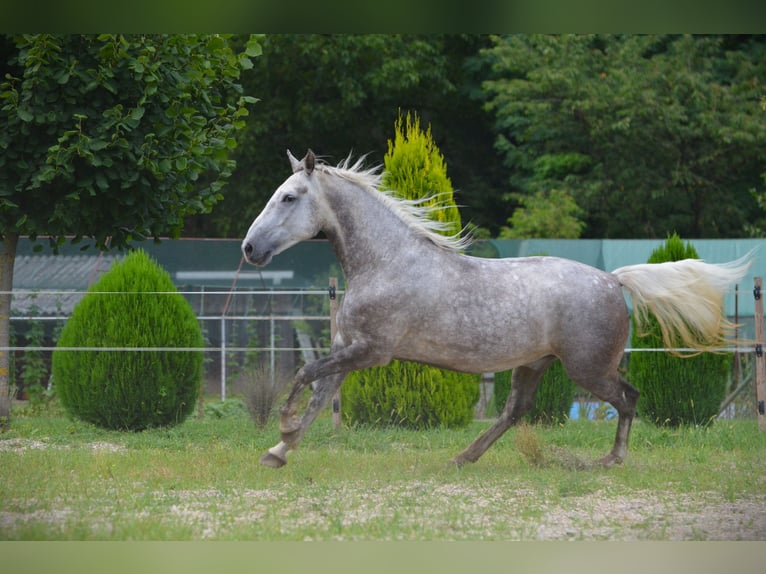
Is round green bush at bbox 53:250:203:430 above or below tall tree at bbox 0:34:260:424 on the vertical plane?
below

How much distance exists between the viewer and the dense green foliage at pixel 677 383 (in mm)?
8680

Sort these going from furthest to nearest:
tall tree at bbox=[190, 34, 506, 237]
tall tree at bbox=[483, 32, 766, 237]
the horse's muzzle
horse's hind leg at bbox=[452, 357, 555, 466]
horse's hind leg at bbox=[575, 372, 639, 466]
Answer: tall tree at bbox=[190, 34, 506, 237] < tall tree at bbox=[483, 32, 766, 237] < horse's hind leg at bbox=[452, 357, 555, 466] < horse's hind leg at bbox=[575, 372, 639, 466] < the horse's muzzle

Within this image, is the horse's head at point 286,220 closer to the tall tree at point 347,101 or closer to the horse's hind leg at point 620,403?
the horse's hind leg at point 620,403

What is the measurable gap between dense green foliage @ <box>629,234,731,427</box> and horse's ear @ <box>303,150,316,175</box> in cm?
414

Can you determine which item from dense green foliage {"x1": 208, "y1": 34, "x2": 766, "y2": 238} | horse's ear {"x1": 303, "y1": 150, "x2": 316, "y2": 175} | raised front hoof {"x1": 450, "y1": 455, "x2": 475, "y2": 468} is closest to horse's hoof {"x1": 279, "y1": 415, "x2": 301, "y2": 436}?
raised front hoof {"x1": 450, "y1": 455, "x2": 475, "y2": 468}

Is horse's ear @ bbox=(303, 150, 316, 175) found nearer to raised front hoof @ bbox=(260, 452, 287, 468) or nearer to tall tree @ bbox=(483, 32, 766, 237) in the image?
raised front hoof @ bbox=(260, 452, 287, 468)

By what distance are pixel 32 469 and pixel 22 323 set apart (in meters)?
5.80

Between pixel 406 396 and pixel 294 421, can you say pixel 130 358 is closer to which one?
pixel 406 396

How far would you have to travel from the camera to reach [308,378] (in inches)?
223

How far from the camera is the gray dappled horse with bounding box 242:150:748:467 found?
18.9ft

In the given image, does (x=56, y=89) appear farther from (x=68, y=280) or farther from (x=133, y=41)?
(x=68, y=280)

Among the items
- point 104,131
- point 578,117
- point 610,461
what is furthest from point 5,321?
point 578,117

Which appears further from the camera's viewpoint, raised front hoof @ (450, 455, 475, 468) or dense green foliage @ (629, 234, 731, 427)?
dense green foliage @ (629, 234, 731, 427)

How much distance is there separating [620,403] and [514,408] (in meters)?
0.69
